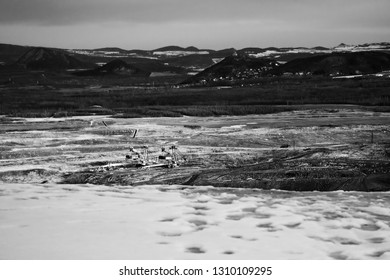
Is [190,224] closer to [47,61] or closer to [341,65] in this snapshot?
[341,65]

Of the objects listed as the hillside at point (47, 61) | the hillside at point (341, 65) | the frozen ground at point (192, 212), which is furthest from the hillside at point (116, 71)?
the frozen ground at point (192, 212)

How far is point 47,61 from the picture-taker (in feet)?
462

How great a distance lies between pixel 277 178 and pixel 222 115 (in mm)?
22230

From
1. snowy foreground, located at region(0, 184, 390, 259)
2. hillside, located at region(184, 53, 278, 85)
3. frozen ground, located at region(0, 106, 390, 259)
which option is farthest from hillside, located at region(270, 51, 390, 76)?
snowy foreground, located at region(0, 184, 390, 259)

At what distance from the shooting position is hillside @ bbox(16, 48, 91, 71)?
136000mm

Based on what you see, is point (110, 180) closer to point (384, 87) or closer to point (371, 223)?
point (371, 223)

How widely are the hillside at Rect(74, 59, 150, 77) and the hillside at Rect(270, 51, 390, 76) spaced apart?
162 feet

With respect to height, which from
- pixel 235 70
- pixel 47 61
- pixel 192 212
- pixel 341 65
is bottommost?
pixel 192 212

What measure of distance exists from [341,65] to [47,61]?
8917 cm

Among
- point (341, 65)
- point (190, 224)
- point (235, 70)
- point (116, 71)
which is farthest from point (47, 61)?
point (190, 224)

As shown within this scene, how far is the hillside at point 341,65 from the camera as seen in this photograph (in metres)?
74.6

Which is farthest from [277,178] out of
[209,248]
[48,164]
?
[48,164]

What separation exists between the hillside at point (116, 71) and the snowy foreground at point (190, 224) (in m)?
112

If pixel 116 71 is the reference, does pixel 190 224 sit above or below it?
below
